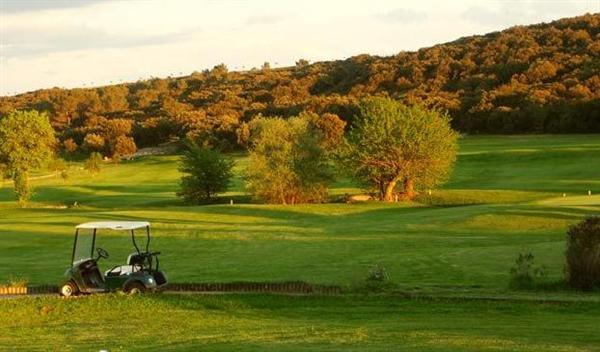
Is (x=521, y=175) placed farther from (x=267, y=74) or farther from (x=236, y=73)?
(x=236, y=73)

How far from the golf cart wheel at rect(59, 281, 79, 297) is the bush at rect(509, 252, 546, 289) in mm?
10903

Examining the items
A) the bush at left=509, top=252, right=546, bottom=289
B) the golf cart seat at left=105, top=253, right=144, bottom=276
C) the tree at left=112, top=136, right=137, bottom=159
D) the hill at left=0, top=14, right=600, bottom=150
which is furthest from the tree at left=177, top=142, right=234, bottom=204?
the golf cart seat at left=105, top=253, right=144, bottom=276

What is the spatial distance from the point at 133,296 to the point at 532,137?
266 ft

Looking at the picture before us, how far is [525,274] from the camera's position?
77.3ft

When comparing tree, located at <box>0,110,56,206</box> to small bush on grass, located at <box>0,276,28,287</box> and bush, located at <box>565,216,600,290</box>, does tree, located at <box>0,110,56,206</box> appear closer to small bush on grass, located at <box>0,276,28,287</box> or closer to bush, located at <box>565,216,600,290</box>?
small bush on grass, located at <box>0,276,28,287</box>

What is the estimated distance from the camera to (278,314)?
63.7 feet

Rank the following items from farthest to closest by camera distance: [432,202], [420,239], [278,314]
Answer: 1. [432,202]
2. [420,239]
3. [278,314]

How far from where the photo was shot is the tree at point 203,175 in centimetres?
7225

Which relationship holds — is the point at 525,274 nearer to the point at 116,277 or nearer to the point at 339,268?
→ the point at 339,268

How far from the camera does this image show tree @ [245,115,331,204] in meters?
66.6

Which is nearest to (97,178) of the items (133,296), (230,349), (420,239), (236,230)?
(236,230)

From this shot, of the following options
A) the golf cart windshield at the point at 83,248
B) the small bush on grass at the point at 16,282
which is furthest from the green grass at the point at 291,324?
the small bush on grass at the point at 16,282

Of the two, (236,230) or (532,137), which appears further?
(532,137)

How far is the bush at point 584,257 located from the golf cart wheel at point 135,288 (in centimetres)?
1061
